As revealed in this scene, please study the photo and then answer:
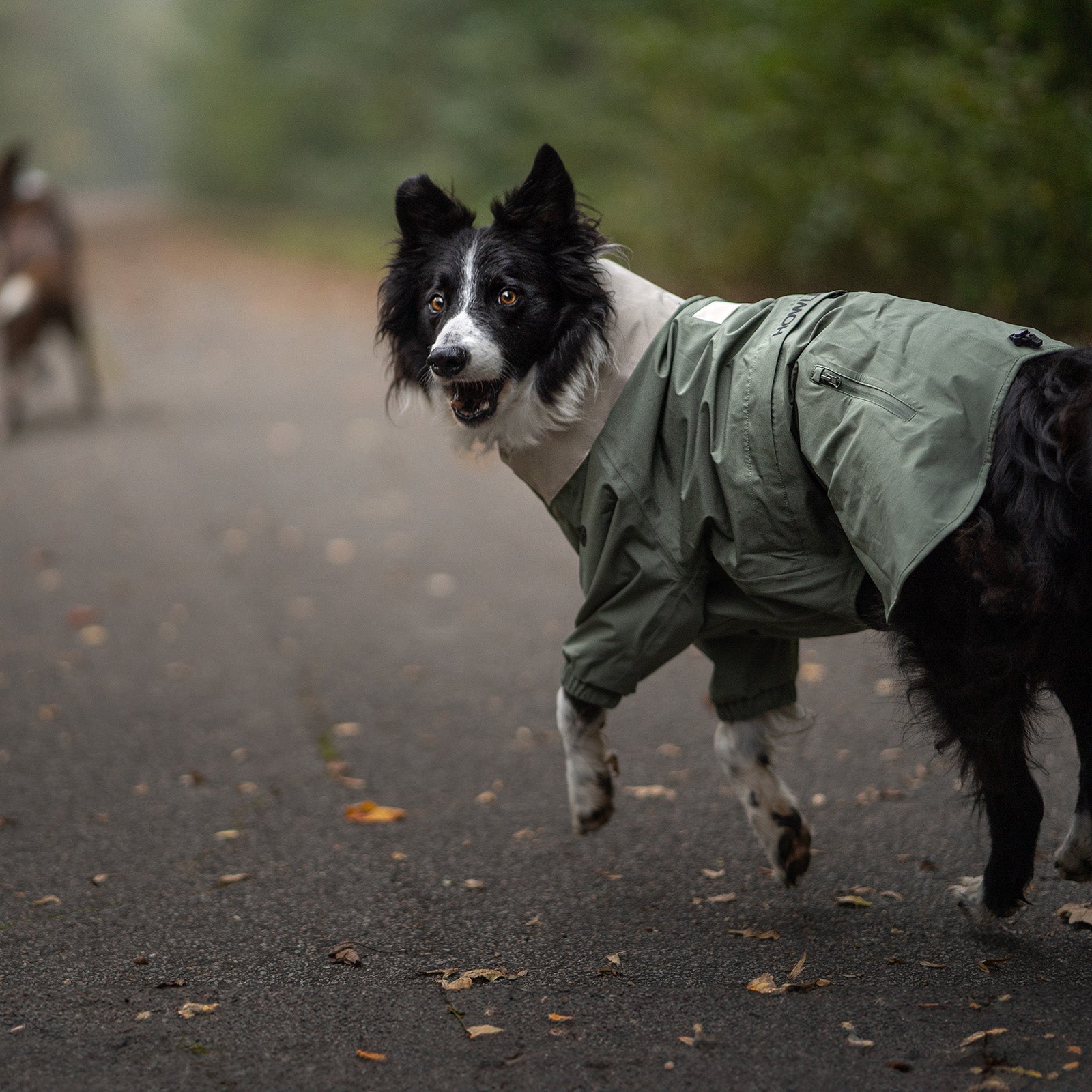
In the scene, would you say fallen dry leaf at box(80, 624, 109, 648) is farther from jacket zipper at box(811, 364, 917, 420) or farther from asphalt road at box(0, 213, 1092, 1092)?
jacket zipper at box(811, 364, 917, 420)

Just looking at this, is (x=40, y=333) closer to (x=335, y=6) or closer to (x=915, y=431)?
(x=915, y=431)

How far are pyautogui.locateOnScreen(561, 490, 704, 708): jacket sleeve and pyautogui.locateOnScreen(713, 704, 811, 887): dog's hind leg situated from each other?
1.34 feet

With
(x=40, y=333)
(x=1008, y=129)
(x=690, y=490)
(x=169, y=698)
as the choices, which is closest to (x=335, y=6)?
(x=40, y=333)

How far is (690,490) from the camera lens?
3162 millimetres

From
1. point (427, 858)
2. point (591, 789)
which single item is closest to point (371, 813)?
point (427, 858)

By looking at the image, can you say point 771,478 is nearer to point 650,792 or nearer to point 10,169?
point 650,792

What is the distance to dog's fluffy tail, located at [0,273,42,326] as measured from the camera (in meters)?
10.5

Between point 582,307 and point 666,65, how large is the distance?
11495 millimetres

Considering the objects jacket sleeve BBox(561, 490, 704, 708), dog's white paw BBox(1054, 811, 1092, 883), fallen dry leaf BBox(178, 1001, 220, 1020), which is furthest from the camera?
jacket sleeve BBox(561, 490, 704, 708)

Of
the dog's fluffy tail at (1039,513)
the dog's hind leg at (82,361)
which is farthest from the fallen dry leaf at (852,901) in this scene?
the dog's hind leg at (82,361)

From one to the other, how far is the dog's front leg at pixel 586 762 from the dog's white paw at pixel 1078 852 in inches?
49.5

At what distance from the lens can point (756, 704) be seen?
360 centimetres

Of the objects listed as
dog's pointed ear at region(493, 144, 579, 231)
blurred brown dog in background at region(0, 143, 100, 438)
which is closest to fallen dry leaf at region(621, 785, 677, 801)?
dog's pointed ear at region(493, 144, 579, 231)

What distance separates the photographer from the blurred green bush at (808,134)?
302 inches
